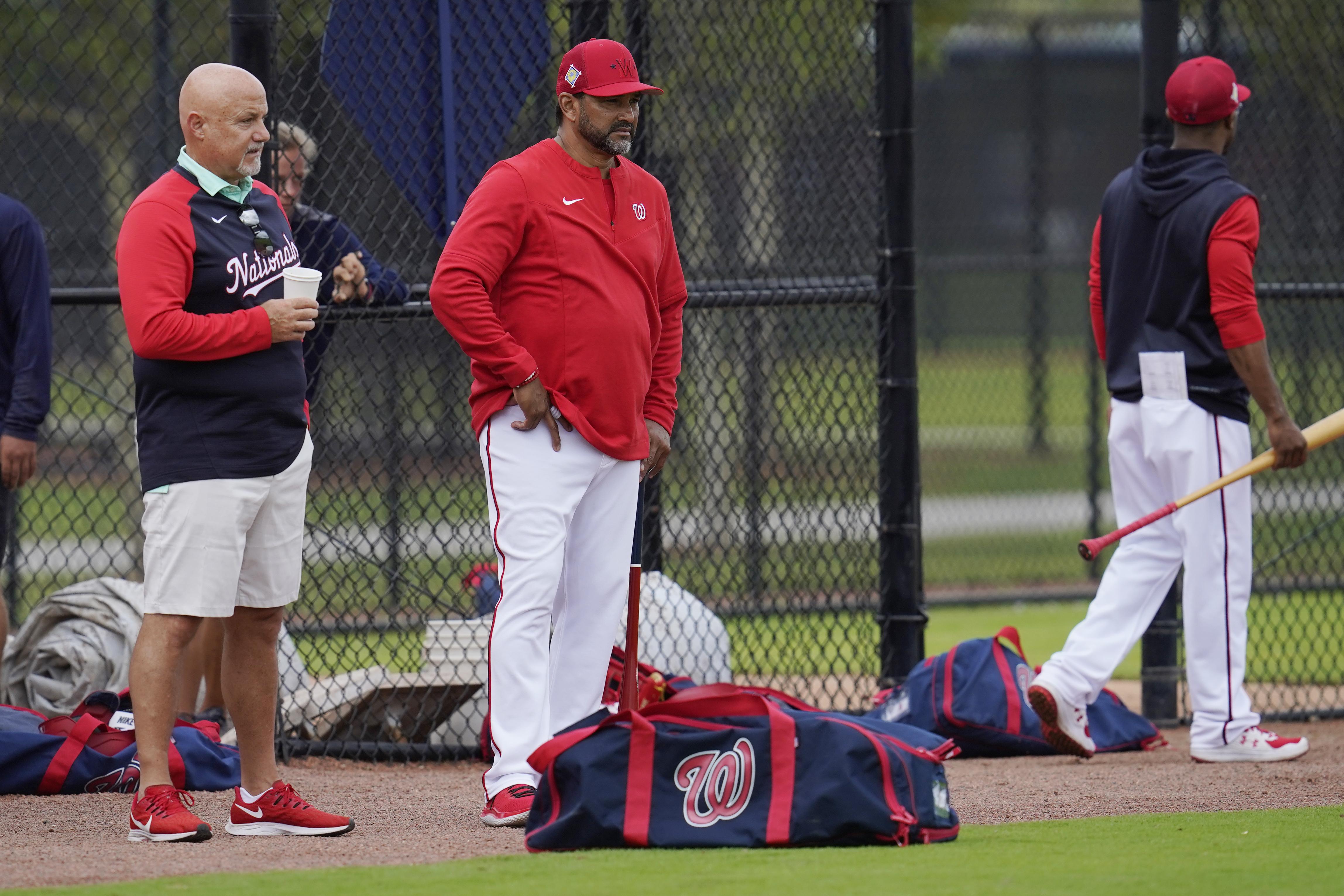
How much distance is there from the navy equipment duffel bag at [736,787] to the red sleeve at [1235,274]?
2.02 metres

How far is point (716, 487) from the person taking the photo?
9375 mm

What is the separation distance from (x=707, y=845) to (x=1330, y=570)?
Result: 19.8 feet

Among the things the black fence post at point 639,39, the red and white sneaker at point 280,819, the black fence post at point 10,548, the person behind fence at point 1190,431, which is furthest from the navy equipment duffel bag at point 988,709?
the black fence post at point 10,548

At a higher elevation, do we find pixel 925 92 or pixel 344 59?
pixel 925 92

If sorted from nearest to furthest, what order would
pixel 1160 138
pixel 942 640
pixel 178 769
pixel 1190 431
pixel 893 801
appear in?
pixel 893 801
pixel 178 769
pixel 1190 431
pixel 1160 138
pixel 942 640

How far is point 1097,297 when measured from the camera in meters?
5.88

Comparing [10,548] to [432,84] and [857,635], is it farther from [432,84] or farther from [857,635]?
[857,635]

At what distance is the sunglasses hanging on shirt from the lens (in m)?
4.12

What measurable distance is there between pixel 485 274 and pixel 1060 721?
2.45 meters

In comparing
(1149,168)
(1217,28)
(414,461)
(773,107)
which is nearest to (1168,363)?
(1149,168)

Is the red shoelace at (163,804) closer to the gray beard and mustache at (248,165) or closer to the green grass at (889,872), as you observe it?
the green grass at (889,872)

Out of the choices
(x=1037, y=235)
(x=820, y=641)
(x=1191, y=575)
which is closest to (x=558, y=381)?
(x=1191, y=575)

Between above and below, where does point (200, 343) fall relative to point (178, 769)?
above

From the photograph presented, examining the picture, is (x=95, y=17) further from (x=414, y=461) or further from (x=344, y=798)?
(x=344, y=798)
